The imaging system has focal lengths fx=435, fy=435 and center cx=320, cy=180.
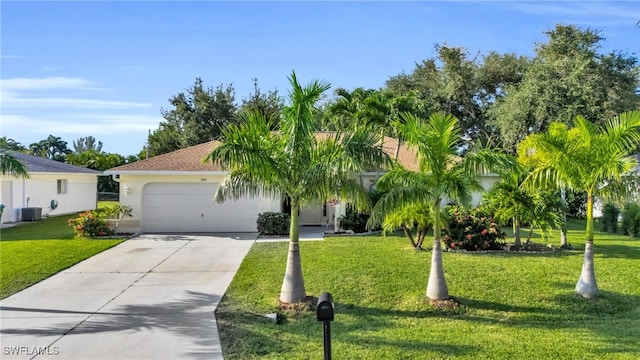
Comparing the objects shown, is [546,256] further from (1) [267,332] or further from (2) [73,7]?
(2) [73,7]

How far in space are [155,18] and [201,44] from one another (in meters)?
2.52

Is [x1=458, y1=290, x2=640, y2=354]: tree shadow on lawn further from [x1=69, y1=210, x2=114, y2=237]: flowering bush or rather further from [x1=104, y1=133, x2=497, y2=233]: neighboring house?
[x1=69, y1=210, x2=114, y2=237]: flowering bush

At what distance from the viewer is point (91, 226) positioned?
16469 millimetres

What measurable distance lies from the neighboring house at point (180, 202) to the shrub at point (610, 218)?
10.4m

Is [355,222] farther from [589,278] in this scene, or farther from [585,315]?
[585,315]

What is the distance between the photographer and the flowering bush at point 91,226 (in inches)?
645

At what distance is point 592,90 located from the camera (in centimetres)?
2219

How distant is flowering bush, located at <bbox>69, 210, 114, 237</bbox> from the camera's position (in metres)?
16.4

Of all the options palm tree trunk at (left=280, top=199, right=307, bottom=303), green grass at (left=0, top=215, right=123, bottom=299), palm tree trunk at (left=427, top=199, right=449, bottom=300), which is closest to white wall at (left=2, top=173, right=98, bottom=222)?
green grass at (left=0, top=215, right=123, bottom=299)

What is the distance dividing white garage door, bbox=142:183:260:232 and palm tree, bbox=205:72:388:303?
9889 millimetres

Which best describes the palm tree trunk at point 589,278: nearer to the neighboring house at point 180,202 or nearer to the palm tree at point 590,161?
the palm tree at point 590,161

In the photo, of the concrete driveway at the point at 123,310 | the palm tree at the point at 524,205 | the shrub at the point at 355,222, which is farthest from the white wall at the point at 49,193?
the palm tree at the point at 524,205

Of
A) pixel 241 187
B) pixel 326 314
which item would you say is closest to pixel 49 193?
pixel 241 187

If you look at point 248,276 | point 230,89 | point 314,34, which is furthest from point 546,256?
point 230,89
